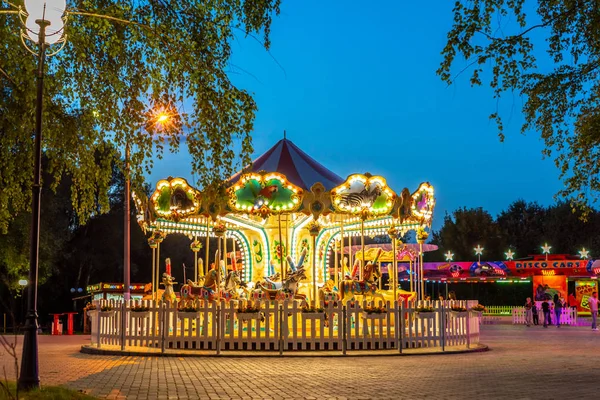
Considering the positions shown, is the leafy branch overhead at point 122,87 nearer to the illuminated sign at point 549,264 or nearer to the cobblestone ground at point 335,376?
the cobblestone ground at point 335,376

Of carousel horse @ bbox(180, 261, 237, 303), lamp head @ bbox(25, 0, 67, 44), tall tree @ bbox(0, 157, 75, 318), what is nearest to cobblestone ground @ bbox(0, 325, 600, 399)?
lamp head @ bbox(25, 0, 67, 44)

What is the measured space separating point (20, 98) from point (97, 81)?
1.15 m

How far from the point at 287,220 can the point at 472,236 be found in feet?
153

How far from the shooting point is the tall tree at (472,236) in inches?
2517

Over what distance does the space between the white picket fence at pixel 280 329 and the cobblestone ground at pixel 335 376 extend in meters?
1.23

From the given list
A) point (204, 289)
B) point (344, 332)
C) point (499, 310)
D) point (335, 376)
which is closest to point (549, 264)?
point (499, 310)

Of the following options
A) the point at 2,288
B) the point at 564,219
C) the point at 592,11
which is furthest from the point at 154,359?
the point at 564,219

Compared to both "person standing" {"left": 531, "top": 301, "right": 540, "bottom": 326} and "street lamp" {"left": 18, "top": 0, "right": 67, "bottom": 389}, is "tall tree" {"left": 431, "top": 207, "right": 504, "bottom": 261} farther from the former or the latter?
"street lamp" {"left": 18, "top": 0, "right": 67, "bottom": 389}

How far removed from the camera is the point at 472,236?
6481 cm

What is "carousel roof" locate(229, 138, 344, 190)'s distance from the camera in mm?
20672

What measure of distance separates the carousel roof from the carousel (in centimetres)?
3

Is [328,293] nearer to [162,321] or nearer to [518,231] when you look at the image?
[162,321]

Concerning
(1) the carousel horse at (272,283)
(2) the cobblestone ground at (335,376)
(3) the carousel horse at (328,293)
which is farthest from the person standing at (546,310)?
(2) the cobblestone ground at (335,376)

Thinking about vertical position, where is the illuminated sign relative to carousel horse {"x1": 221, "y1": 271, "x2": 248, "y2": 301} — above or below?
above
